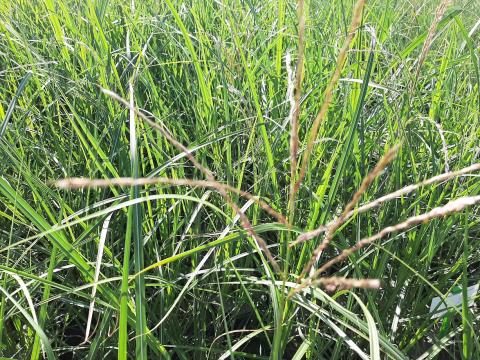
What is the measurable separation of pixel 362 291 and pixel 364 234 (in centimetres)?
12

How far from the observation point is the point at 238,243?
1.10 m

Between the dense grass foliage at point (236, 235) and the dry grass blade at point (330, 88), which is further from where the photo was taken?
the dense grass foliage at point (236, 235)

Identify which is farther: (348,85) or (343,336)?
(348,85)

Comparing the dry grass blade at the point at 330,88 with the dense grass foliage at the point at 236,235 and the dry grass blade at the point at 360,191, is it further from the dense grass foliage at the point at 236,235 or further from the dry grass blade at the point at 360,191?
the dense grass foliage at the point at 236,235

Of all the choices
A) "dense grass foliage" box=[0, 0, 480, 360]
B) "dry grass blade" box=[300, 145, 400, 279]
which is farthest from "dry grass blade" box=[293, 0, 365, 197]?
"dense grass foliage" box=[0, 0, 480, 360]

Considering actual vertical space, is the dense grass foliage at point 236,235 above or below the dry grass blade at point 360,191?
below

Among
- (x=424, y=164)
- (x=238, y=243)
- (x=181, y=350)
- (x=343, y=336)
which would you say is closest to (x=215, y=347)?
(x=181, y=350)

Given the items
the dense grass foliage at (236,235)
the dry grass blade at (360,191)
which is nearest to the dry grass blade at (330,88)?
the dry grass blade at (360,191)

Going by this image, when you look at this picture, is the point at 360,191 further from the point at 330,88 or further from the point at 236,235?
the point at 236,235

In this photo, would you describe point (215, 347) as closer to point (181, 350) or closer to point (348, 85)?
point (181, 350)

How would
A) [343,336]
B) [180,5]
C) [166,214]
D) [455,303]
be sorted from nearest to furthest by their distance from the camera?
[343,336] → [455,303] → [166,214] → [180,5]

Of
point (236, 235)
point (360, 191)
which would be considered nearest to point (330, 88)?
point (360, 191)

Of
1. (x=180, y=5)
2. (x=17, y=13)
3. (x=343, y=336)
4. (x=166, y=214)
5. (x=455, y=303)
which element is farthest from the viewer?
(x=180, y=5)

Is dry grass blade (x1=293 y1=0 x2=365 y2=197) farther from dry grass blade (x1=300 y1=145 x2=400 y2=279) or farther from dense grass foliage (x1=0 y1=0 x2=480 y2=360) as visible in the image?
dense grass foliage (x1=0 y1=0 x2=480 y2=360)
